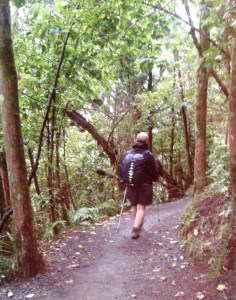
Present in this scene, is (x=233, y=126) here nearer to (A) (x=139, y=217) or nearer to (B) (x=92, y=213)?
(A) (x=139, y=217)

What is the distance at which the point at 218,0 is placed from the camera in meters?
3.86

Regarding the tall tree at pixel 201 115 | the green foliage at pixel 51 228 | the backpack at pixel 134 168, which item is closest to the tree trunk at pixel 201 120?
the tall tree at pixel 201 115

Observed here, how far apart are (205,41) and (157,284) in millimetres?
4582

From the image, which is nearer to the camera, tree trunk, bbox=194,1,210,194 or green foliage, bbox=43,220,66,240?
tree trunk, bbox=194,1,210,194

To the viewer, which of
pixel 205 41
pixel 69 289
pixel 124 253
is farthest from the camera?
pixel 205 41

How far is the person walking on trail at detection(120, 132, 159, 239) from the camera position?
23.1ft

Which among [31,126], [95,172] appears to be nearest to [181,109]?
[95,172]

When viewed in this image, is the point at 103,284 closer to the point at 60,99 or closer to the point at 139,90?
the point at 60,99

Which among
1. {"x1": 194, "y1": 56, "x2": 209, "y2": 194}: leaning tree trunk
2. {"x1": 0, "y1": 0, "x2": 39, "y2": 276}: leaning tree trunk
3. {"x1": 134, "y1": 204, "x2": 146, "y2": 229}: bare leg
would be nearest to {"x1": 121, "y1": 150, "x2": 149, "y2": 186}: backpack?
{"x1": 134, "y1": 204, "x2": 146, "y2": 229}: bare leg

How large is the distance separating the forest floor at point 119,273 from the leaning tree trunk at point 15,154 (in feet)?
1.37

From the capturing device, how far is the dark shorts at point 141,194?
719 cm

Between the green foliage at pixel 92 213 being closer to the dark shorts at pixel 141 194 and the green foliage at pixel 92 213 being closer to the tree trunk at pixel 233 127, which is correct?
the dark shorts at pixel 141 194

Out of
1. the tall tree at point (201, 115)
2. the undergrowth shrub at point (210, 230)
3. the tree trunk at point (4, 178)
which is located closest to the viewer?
the undergrowth shrub at point (210, 230)

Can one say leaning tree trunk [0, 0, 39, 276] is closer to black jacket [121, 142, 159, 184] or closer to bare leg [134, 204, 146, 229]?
bare leg [134, 204, 146, 229]
